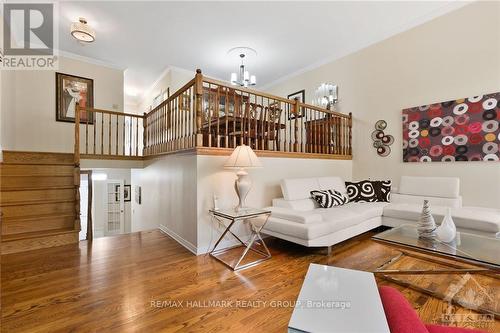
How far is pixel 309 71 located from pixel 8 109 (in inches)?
241

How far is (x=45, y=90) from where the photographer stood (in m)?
4.72

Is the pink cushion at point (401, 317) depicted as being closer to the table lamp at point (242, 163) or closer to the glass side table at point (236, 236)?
the glass side table at point (236, 236)

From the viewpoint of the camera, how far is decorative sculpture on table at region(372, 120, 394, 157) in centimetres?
425

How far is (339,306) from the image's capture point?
2.68 feet

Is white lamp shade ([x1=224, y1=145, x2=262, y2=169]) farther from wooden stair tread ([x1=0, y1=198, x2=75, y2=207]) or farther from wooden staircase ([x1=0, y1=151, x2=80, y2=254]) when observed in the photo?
wooden stair tread ([x1=0, y1=198, x2=75, y2=207])

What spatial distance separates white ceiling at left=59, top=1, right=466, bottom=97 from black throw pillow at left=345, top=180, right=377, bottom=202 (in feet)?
9.26

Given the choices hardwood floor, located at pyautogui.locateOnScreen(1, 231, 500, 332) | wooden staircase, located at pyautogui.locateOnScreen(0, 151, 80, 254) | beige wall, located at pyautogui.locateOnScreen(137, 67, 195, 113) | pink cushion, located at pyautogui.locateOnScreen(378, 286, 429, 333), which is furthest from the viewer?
beige wall, located at pyautogui.locateOnScreen(137, 67, 195, 113)

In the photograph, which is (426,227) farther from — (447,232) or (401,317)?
(401,317)

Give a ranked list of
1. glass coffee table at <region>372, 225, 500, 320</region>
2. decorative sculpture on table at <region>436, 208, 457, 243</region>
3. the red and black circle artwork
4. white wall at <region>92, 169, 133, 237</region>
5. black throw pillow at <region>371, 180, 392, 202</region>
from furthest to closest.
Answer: white wall at <region>92, 169, 133, 237</region>, black throw pillow at <region>371, 180, 392, 202</region>, the red and black circle artwork, decorative sculpture on table at <region>436, 208, 457, 243</region>, glass coffee table at <region>372, 225, 500, 320</region>

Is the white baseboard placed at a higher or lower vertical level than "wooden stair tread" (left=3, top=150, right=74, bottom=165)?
lower

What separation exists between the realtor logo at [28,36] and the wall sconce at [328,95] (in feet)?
16.1

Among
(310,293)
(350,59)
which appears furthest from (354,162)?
(310,293)

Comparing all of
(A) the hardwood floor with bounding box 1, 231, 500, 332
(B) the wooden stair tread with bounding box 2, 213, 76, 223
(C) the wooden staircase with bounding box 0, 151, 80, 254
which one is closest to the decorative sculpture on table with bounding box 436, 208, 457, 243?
(A) the hardwood floor with bounding box 1, 231, 500, 332

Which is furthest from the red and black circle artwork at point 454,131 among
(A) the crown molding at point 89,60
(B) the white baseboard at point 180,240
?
(A) the crown molding at point 89,60
